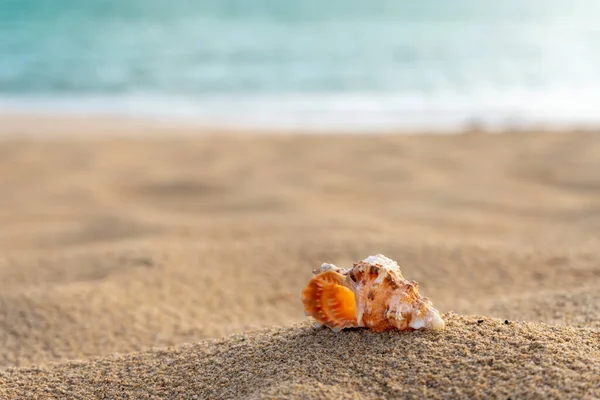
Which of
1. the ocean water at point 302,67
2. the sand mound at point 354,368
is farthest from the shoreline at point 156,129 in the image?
the sand mound at point 354,368

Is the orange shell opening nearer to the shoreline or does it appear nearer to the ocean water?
the shoreline

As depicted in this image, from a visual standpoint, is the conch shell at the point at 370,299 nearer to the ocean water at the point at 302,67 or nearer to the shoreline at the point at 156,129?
the shoreline at the point at 156,129

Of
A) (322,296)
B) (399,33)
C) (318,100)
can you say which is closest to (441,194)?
(322,296)

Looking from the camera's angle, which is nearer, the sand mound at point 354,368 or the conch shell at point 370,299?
the sand mound at point 354,368

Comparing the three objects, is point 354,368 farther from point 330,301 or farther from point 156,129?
point 156,129

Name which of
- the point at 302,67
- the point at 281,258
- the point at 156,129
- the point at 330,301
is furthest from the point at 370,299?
the point at 302,67

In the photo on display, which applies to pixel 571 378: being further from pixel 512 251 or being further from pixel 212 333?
pixel 512 251

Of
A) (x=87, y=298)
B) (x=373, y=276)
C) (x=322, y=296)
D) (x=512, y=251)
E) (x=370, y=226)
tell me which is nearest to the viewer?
(x=373, y=276)
